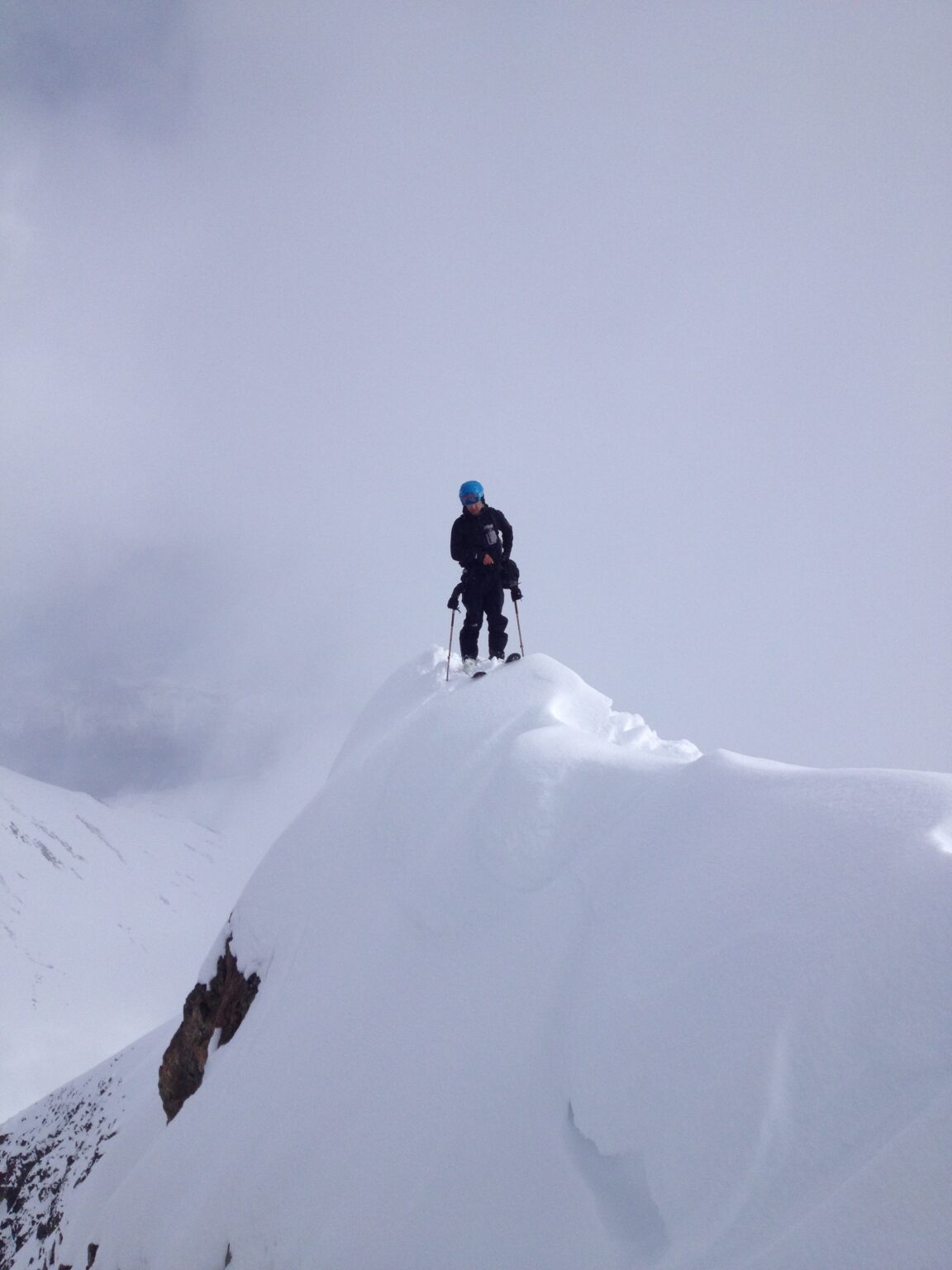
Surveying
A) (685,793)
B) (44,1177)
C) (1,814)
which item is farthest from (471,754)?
(1,814)

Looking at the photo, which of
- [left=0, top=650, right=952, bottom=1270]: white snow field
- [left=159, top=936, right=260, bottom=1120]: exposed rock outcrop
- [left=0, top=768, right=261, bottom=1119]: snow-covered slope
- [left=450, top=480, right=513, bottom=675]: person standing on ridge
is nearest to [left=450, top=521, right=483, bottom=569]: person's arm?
[left=450, top=480, right=513, bottom=675]: person standing on ridge

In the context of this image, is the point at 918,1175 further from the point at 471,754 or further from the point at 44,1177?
the point at 44,1177

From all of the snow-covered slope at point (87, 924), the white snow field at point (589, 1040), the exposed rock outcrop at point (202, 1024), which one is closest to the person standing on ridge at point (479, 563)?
the white snow field at point (589, 1040)

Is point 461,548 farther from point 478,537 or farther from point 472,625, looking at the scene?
point 472,625

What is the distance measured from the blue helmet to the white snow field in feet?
16.4

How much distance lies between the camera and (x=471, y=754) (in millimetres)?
7750

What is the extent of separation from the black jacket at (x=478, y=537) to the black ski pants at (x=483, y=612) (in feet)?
0.78

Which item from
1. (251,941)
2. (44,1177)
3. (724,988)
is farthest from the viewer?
(44,1177)

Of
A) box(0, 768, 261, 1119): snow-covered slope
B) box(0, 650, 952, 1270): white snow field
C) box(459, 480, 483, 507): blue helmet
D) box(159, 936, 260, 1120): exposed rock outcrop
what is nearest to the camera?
box(0, 650, 952, 1270): white snow field

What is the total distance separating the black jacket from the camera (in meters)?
11.3

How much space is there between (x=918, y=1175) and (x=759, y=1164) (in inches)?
28.4

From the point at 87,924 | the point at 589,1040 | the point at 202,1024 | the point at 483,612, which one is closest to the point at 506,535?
the point at 483,612

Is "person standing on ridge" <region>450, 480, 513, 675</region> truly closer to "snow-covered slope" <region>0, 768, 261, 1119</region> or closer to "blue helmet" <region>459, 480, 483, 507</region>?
"blue helmet" <region>459, 480, 483, 507</region>

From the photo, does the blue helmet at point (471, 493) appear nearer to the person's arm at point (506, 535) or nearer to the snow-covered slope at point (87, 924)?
the person's arm at point (506, 535)
